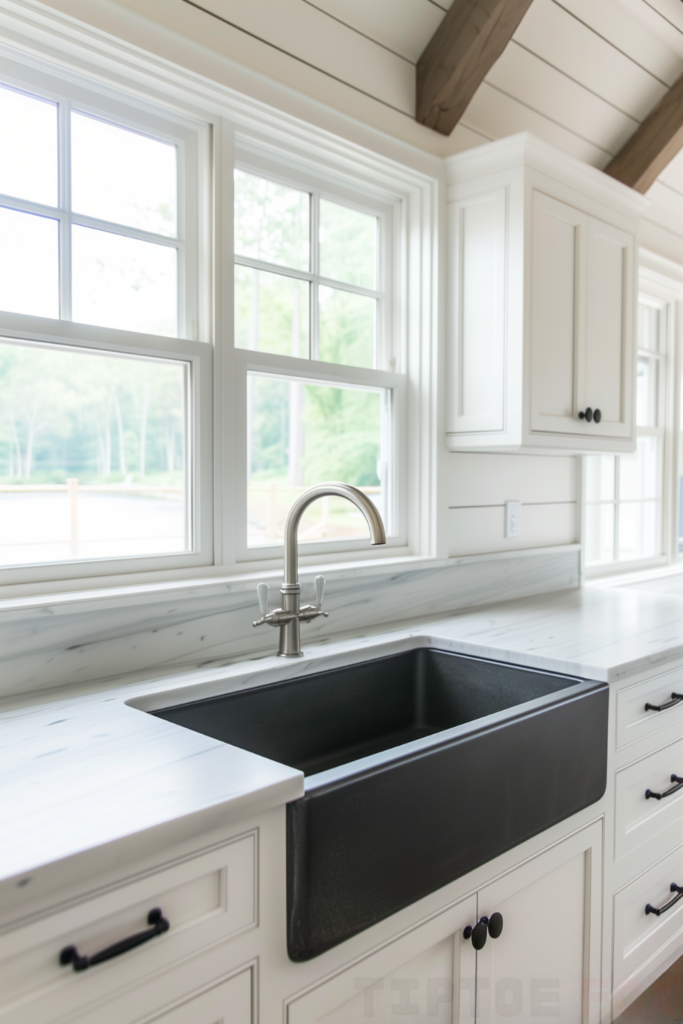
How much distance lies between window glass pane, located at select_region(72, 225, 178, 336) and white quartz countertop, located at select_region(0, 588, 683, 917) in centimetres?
77

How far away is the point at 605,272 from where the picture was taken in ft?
7.52

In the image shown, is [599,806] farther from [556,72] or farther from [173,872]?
→ [556,72]

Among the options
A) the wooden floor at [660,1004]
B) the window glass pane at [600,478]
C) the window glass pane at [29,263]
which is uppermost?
the window glass pane at [29,263]

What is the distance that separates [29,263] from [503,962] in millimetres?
1565

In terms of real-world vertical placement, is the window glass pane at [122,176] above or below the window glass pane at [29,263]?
above

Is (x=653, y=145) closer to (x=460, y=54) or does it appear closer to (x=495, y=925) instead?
(x=460, y=54)

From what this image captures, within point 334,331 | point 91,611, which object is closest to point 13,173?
point 91,611

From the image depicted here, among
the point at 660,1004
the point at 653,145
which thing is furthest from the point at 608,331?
the point at 660,1004

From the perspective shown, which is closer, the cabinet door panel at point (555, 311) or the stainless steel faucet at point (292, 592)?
the stainless steel faucet at point (292, 592)

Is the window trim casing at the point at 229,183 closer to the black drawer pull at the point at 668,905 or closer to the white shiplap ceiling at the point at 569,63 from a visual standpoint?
the white shiplap ceiling at the point at 569,63

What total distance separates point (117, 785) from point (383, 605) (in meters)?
1.13

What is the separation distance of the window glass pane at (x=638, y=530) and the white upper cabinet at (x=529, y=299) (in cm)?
123

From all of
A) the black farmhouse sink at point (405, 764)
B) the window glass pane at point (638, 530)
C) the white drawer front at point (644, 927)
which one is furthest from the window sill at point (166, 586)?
the window glass pane at point (638, 530)

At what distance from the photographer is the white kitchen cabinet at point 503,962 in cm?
103
